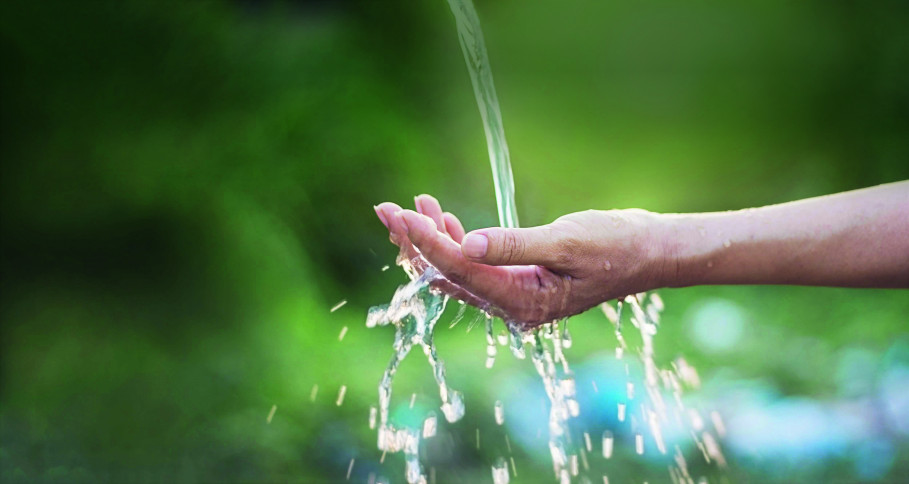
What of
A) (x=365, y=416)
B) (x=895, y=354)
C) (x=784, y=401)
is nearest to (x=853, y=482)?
(x=784, y=401)

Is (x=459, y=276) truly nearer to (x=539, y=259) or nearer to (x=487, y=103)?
(x=539, y=259)

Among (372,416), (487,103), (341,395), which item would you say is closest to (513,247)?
(487,103)

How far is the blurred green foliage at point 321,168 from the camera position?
4.43 metres

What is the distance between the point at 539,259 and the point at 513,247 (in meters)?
0.10

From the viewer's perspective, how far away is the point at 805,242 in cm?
188

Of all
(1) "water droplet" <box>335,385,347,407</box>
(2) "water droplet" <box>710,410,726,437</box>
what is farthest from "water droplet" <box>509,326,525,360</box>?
(2) "water droplet" <box>710,410,726,437</box>

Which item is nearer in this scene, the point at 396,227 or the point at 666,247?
the point at 396,227

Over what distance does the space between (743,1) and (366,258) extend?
122 inches

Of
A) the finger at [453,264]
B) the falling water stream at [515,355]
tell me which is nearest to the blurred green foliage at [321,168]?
the falling water stream at [515,355]

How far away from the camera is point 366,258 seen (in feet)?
16.5

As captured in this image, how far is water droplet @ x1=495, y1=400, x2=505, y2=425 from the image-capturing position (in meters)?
3.87

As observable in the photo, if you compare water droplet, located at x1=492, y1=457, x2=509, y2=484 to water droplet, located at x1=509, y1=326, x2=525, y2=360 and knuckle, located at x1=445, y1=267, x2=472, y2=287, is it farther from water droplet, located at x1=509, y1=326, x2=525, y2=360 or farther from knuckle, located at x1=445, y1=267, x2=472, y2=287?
knuckle, located at x1=445, y1=267, x2=472, y2=287

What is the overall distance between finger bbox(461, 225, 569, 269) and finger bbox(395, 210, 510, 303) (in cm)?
5

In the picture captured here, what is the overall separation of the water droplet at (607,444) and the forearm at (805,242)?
7.37 ft
